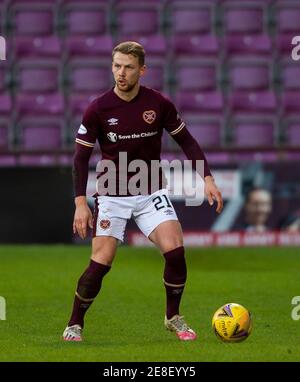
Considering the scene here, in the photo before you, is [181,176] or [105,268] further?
[181,176]

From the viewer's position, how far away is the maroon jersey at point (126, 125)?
8.55 metres

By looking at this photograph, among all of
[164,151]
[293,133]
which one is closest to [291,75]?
[293,133]

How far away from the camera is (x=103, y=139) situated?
8688 millimetres

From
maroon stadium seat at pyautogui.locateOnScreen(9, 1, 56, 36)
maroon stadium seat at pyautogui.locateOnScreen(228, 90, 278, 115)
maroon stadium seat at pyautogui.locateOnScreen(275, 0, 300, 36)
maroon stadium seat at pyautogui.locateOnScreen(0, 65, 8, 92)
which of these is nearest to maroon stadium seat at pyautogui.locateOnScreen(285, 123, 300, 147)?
maroon stadium seat at pyautogui.locateOnScreen(228, 90, 278, 115)

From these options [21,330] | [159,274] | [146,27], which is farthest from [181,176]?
[21,330]

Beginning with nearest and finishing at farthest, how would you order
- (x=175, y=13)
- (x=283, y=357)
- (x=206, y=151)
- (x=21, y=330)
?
(x=283, y=357) → (x=21, y=330) → (x=206, y=151) → (x=175, y=13)

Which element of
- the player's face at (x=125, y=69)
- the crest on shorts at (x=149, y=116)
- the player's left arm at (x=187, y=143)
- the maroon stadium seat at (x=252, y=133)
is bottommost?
the maroon stadium seat at (x=252, y=133)

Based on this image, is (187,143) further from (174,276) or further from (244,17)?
(244,17)

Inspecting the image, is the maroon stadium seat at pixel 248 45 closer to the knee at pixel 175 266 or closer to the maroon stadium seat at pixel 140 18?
the maroon stadium seat at pixel 140 18

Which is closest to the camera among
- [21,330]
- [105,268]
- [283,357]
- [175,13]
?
[283,357]

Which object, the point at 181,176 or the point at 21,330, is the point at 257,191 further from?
the point at 21,330

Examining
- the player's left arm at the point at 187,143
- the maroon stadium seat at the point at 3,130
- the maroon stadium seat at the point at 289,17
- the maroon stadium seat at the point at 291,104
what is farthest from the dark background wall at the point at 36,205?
the player's left arm at the point at 187,143

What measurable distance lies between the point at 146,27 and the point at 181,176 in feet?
15.2

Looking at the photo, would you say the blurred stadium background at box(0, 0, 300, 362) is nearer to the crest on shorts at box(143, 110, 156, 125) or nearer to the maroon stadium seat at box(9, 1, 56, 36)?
the maroon stadium seat at box(9, 1, 56, 36)
